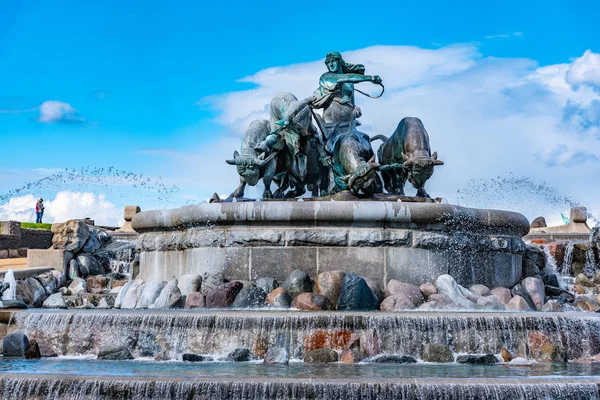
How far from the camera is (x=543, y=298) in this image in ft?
46.6

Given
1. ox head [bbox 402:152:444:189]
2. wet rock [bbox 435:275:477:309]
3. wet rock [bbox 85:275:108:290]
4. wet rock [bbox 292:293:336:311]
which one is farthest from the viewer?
wet rock [bbox 85:275:108:290]

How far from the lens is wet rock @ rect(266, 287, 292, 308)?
40.2ft

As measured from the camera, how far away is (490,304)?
498 inches

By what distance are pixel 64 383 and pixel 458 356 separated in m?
4.57

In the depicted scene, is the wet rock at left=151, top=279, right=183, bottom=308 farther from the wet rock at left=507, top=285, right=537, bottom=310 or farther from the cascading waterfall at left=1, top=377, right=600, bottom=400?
the wet rock at left=507, top=285, right=537, bottom=310

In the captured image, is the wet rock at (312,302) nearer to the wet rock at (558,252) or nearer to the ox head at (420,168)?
the ox head at (420,168)

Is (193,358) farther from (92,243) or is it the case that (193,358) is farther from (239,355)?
(92,243)

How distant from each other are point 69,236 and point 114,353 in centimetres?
1280

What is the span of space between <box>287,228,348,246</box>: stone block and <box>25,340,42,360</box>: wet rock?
4.45 m

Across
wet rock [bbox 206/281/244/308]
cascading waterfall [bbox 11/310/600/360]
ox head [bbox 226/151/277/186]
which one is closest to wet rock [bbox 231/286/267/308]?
wet rock [bbox 206/281/244/308]

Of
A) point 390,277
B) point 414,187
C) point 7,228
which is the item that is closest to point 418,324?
point 390,277

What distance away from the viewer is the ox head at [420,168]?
48.4 ft

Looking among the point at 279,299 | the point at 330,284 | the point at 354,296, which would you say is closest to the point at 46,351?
the point at 279,299

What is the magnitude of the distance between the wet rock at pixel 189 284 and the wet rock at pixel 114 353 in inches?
124
